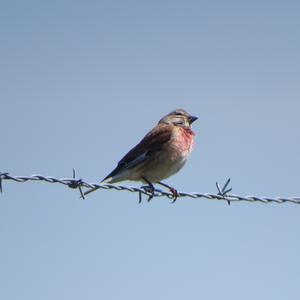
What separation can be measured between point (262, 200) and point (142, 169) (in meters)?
2.48

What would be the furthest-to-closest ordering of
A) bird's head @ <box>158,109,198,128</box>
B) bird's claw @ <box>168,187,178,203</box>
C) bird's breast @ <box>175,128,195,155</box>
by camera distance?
bird's head @ <box>158,109,198,128</box>
bird's breast @ <box>175,128,195,155</box>
bird's claw @ <box>168,187,178,203</box>

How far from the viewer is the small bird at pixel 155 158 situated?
8859 mm

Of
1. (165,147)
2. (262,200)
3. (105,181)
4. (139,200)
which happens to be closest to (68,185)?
(139,200)

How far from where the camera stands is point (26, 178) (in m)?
5.35

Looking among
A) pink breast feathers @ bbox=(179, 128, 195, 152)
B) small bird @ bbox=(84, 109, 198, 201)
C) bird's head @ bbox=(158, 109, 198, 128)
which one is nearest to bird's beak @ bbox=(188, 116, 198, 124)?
bird's head @ bbox=(158, 109, 198, 128)

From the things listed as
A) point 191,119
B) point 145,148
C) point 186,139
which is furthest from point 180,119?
point 145,148

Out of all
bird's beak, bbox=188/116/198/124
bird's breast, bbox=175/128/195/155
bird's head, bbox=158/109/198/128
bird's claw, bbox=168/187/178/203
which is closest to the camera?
bird's claw, bbox=168/187/178/203

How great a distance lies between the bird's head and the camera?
9945 millimetres

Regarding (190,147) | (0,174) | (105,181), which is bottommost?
(0,174)

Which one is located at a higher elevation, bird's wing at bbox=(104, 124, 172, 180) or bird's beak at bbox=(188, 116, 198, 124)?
bird's beak at bbox=(188, 116, 198, 124)

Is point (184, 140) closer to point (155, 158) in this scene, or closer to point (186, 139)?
point (186, 139)

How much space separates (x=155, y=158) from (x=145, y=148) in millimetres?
222

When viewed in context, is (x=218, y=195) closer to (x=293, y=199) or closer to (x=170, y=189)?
(x=293, y=199)

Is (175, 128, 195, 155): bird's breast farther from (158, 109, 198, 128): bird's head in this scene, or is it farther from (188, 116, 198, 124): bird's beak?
(188, 116, 198, 124): bird's beak
